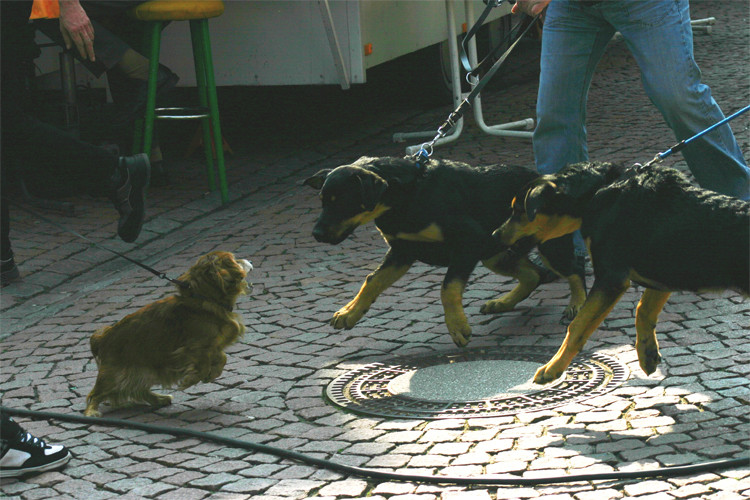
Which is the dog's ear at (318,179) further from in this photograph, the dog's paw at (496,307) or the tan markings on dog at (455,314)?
the dog's paw at (496,307)

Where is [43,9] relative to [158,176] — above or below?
above

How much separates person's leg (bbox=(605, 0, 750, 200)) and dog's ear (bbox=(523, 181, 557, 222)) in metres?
1.27

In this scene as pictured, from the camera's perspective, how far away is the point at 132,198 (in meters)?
7.23

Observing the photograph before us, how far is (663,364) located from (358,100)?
8.58 metres

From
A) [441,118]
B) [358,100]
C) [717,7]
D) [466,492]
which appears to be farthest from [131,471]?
[717,7]

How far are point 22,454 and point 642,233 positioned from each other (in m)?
2.65

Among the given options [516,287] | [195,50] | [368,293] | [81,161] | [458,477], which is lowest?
[458,477]

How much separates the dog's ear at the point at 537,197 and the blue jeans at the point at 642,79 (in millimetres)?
1282

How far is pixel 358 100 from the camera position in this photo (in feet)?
43.1

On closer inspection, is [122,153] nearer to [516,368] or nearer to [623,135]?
[623,135]

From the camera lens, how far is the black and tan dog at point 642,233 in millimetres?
4219

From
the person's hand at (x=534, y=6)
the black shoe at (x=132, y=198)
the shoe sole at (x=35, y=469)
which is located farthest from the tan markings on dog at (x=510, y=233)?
the black shoe at (x=132, y=198)

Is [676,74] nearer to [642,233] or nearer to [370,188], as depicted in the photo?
[642,233]

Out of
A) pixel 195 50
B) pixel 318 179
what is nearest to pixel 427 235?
pixel 318 179
